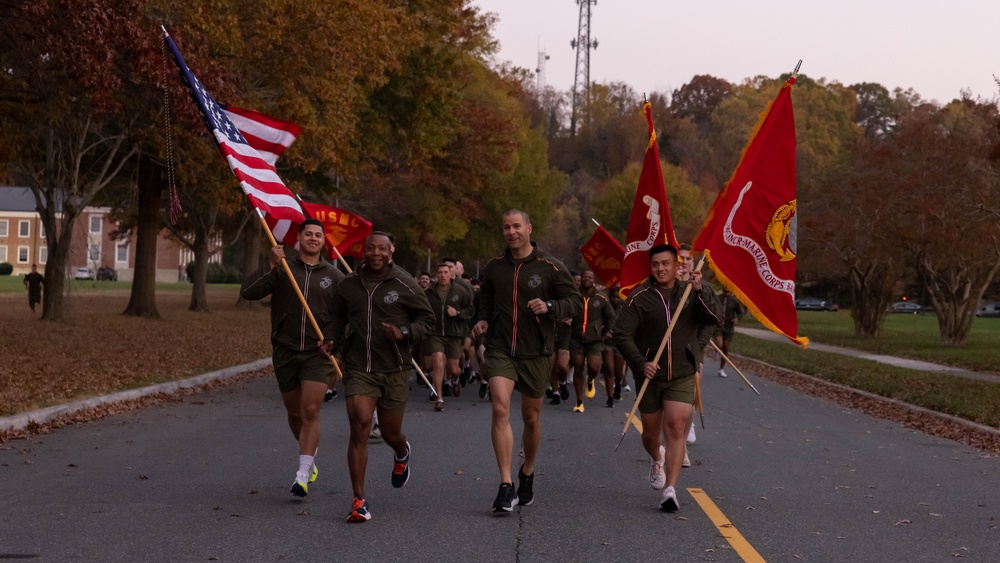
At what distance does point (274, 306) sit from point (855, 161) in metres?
36.8

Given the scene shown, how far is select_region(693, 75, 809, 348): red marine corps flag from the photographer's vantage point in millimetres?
10195

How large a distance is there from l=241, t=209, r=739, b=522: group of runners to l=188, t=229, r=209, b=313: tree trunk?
119 feet

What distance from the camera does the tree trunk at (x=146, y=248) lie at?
115 feet

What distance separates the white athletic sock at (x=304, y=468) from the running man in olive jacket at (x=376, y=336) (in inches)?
20.5

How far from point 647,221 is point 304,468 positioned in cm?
524

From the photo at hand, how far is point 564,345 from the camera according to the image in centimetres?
1605

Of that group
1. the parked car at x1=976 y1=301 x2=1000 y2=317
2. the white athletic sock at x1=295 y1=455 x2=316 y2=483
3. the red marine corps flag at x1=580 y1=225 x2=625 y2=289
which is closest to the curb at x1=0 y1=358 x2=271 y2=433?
the white athletic sock at x1=295 y1=455 x2=316 y2=483

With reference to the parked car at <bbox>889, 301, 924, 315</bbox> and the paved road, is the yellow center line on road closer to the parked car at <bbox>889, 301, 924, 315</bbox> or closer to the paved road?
the paved road

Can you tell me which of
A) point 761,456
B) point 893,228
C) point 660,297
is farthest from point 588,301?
point 893,228

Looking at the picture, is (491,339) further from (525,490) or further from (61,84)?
(61,84)

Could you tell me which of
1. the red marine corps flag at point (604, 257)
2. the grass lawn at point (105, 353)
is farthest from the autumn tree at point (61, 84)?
the red marine corps flag at point (604, 257)

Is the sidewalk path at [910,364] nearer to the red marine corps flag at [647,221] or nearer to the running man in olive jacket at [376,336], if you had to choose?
the red marine corps flag at [647,221]

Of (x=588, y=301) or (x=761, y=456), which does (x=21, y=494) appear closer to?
(x=761, y=456)

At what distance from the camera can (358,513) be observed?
311 inches
